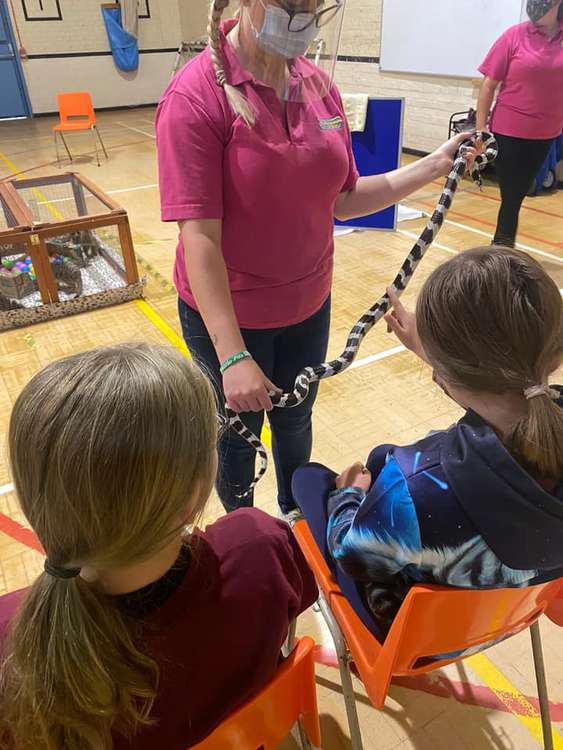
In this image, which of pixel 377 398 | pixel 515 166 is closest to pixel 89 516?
pixel 377 398

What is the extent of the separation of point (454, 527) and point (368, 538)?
0.14 meters

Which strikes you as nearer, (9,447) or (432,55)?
(9,447)

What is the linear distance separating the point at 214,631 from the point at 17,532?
1408 millimetres

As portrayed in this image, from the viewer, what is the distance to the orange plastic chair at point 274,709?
2.22ft

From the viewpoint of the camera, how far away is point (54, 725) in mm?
644

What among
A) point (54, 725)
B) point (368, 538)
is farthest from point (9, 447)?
point (368, 538)

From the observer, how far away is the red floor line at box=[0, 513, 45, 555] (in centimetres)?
184

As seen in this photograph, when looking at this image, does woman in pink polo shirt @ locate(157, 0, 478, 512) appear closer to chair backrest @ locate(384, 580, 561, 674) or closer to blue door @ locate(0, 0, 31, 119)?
chair backrest @ locate(384, 580, 561, 674)

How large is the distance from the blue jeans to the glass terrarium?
2155mm

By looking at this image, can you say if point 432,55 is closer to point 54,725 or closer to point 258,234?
point 258,234

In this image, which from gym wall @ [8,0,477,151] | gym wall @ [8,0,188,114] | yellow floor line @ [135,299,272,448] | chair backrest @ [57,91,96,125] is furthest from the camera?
gym wall @ [8,0,188,114]

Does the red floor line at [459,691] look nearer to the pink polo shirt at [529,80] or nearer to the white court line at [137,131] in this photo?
the pink polo shirt at [529,80]

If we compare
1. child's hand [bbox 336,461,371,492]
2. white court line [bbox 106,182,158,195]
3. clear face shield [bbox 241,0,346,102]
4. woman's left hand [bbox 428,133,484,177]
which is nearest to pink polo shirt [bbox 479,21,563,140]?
woman's left hand [bbox 428,133,484,177]

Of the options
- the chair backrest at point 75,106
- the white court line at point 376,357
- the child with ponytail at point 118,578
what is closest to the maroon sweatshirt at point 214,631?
the child with ponytail at point 118,578
